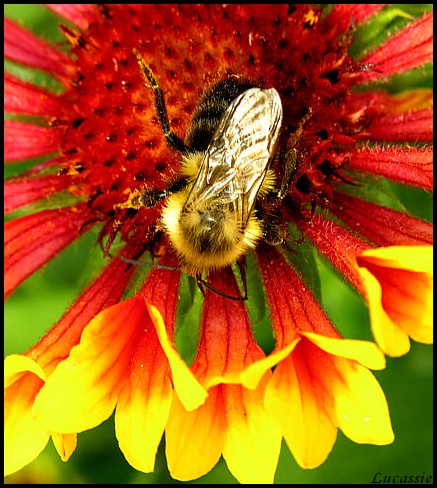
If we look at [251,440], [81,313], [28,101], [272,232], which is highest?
[28,101]

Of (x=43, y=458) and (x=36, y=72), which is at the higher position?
(x=36, y=72)

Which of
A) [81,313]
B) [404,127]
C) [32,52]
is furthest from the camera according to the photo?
[32,52]

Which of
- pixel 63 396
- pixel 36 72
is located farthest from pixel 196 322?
pixel 36 72

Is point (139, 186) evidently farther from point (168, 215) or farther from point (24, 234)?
point (24, 234)

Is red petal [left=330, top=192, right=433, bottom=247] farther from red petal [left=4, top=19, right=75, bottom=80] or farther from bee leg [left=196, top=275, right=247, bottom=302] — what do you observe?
red petal [left=4, top=19, right=75, bottom=80]

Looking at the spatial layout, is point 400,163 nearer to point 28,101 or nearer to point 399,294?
point 399,294

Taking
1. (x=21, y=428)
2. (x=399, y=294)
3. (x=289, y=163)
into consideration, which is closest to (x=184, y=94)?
(x=289, y=163)

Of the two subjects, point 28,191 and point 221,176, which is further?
point 28,191
